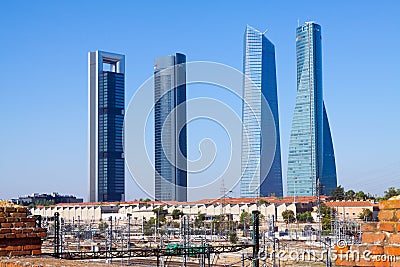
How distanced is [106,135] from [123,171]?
7830mm

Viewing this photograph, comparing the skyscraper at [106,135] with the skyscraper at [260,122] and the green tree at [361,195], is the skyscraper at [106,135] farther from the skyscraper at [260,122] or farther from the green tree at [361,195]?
the green tree at [361,195]

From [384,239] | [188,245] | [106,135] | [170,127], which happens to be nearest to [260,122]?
[106,135]

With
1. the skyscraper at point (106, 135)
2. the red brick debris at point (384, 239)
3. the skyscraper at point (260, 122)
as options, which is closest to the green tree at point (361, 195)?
the skyscraper at point (260, 122)

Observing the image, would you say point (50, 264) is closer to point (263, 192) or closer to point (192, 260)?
point (192, 260)

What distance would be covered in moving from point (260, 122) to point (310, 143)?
1033cm

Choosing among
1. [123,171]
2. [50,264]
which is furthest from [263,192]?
[50,264]

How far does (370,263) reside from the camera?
2.83 m

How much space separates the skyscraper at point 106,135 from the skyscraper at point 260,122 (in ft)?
80.0

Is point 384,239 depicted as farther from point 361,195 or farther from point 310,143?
point 310,143

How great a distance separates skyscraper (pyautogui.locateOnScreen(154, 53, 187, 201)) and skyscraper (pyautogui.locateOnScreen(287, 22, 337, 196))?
28127 millimetres

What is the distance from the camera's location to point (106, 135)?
4614 inches

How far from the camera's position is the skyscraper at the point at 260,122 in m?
115

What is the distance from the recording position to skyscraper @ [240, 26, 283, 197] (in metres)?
115

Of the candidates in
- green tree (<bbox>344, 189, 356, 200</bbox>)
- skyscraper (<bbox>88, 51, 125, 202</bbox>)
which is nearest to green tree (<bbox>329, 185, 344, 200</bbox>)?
green tree (<bbox>344, 189, 356, 200</bbox>)
